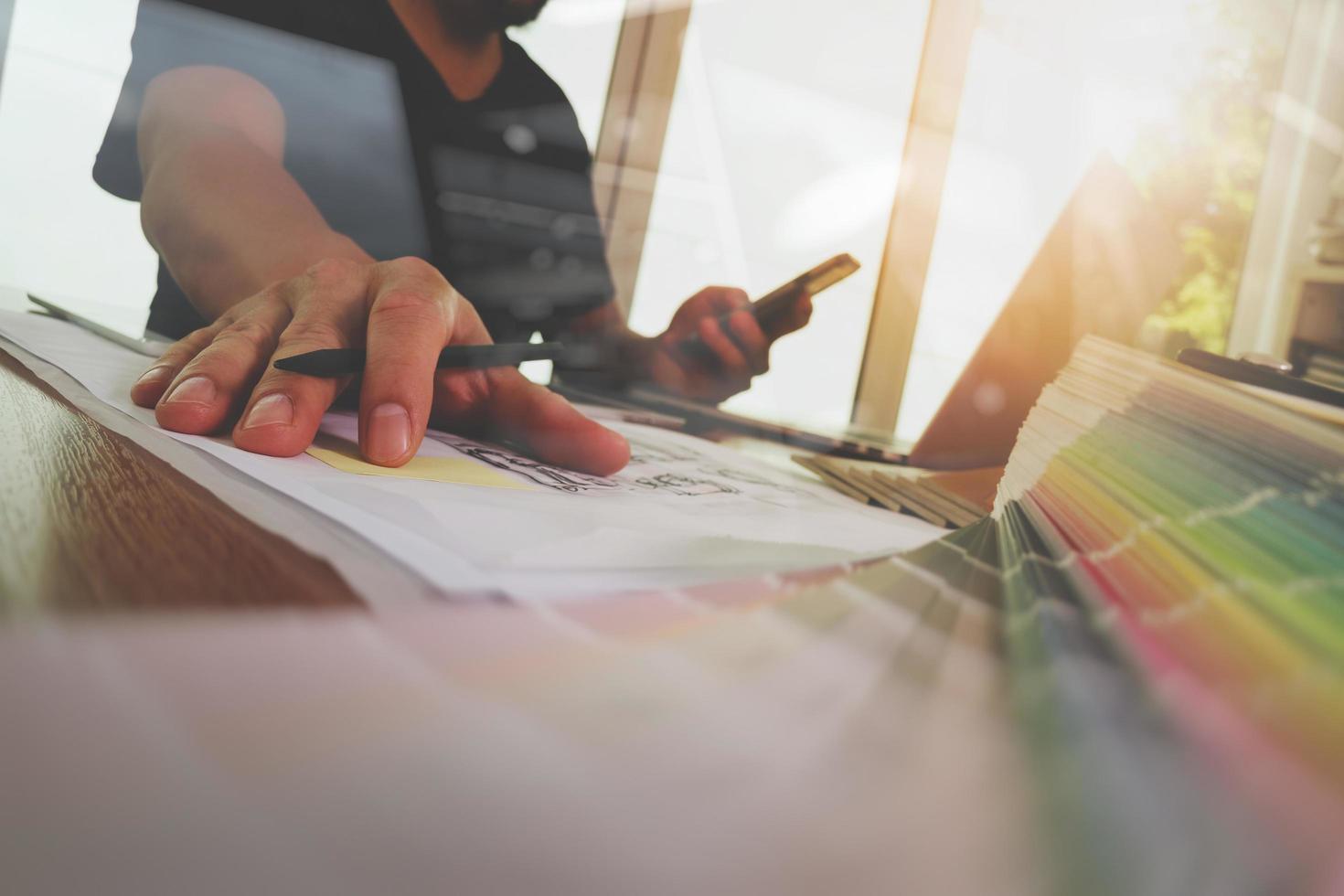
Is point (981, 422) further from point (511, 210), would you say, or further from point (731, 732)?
point (511, 210)

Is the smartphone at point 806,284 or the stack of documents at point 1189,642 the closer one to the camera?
the stack of documents at point 1189,642

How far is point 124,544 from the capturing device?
138 millimetres

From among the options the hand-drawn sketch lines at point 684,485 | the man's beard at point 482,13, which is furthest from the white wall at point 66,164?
the hand-drawn sketch lines at point 684,485

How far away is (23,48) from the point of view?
1.68m

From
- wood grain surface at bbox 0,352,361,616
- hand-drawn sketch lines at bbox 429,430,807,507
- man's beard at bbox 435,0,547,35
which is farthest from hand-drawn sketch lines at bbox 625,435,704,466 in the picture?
man's beard at bbox 435,0,547,35

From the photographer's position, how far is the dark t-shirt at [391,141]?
0.78 m

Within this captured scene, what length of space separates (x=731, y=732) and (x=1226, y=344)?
2881mm

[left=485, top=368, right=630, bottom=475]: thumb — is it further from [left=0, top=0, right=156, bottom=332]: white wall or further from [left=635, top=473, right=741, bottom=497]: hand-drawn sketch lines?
[left=0, top=0, right=156, bottom=332]: white wall

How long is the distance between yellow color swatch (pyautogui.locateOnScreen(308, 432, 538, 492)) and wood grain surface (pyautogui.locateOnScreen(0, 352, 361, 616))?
0.05 m

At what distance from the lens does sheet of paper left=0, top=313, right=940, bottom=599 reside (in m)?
0.16

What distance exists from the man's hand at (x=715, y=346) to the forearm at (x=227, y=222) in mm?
375

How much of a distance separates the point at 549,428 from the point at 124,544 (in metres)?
0.21

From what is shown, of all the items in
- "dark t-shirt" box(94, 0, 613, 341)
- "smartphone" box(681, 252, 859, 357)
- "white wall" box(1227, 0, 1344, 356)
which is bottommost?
"smartphone" box(681, 252, 859, 357)

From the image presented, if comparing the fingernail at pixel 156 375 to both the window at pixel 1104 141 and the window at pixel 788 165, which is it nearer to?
the window at pixel 788 165
